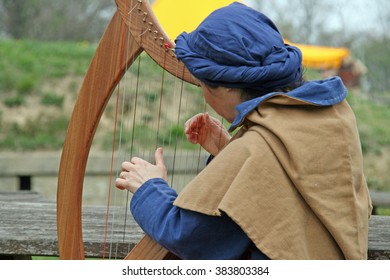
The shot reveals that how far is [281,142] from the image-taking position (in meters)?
1.92

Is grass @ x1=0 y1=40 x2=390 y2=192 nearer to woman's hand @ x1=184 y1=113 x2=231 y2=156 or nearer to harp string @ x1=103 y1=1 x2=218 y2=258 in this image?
harp string @ x1=103 y1=1 x2=218 y2=258

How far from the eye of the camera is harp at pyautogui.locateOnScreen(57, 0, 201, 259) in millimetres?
2207

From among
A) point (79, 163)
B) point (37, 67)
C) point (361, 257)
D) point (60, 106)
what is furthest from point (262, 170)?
point (37, 67)

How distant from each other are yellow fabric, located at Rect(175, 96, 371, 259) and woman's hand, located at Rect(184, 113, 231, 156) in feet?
1.36

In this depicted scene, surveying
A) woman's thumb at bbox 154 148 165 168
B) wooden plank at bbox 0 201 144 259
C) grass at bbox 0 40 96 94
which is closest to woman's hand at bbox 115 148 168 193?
woman's thumb at bbox 154 148 165 168

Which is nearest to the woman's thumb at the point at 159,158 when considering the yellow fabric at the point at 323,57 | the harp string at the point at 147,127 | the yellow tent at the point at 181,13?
the harp string at the point at 147,127

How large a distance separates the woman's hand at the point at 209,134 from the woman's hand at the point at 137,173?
238 mm

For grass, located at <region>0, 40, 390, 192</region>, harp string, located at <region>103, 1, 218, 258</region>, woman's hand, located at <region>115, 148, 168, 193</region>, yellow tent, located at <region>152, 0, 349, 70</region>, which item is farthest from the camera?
grass, located at <region>0, 40, 390, 192</region>

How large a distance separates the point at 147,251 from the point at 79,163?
0.36m

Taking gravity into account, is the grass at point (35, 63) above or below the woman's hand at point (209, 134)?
below

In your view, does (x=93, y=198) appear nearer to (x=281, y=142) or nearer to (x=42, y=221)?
(x=42, y=221)

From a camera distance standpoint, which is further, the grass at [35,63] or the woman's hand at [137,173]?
the grass at [35,63]

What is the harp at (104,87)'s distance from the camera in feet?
7.24

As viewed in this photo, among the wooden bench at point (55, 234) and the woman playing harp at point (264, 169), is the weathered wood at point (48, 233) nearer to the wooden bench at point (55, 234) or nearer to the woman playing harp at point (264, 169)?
the wooden bench at point (55, 234)
